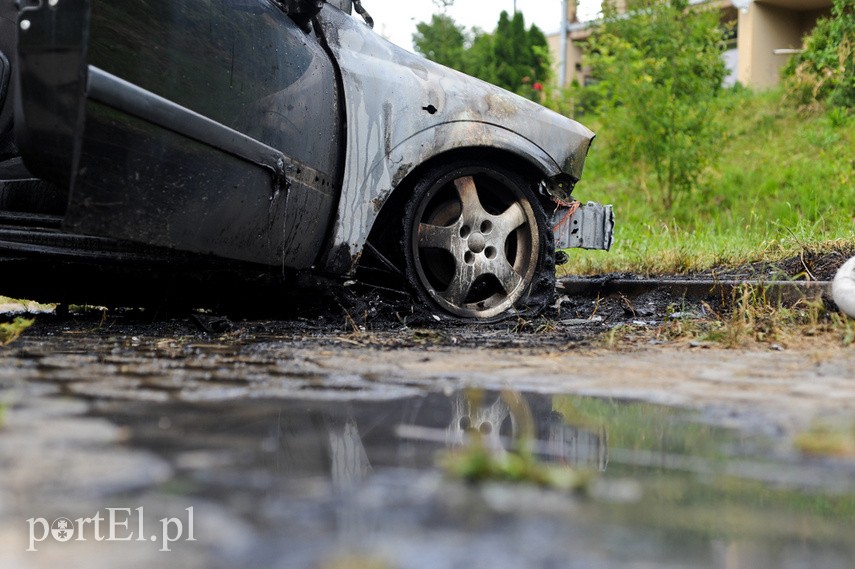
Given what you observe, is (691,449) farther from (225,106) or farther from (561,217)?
(561,217)

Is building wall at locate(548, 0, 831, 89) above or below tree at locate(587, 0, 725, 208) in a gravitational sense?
above

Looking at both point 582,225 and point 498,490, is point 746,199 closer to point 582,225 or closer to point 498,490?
point 582,225

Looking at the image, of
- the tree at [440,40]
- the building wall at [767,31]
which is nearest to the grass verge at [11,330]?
the tree at [440,40]

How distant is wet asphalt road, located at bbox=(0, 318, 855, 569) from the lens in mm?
1102

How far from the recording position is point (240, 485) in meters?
1.32

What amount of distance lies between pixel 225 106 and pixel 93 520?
2.70 metres

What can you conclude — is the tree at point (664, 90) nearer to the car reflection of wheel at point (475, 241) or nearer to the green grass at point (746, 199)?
the green grass at point (746, 199)

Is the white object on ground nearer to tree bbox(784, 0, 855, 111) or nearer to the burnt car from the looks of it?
the burnt car

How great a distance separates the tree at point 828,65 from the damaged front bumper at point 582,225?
23.7 feet

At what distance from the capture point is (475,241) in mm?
4574

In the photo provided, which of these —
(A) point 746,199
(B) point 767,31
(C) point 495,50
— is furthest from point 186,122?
A: (B) point 767,31

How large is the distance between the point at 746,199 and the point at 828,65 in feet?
8.19

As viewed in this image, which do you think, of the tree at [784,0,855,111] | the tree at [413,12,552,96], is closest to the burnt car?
the tree at [784,0,855,111]

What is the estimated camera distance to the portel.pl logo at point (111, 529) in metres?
1.11
